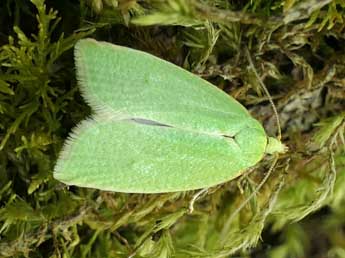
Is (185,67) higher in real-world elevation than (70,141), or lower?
higher

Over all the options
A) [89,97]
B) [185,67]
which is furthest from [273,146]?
[89,97]

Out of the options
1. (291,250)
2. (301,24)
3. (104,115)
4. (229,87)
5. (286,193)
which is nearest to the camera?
(104,115)

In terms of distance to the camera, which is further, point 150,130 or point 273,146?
point 273,146

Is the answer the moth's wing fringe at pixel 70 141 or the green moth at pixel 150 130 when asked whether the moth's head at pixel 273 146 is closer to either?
the green moth at pixel 150 130

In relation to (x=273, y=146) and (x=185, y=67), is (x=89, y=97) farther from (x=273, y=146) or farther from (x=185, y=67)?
(x=273, y=146)

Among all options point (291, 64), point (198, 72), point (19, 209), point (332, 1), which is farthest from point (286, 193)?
point (19, 209)

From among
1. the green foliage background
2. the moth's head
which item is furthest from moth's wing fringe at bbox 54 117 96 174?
the moth's head

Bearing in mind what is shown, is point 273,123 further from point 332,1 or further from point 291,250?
point 291,250
